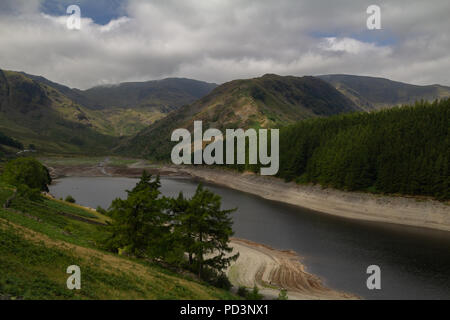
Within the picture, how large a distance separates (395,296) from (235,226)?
124ft

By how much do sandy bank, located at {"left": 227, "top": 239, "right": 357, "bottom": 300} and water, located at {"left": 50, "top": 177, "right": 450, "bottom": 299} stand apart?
8.04ft

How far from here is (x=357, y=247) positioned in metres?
55.2

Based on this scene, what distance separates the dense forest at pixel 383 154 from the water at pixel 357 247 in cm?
1538

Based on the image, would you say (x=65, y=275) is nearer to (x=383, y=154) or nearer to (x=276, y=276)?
(x=276, y=276)

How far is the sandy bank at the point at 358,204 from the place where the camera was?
68.8 metres

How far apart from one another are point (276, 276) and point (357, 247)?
871 inches

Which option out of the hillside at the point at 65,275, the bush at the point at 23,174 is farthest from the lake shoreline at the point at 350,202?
the bush at the point at 23,174

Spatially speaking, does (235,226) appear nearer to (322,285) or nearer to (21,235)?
(322,285)

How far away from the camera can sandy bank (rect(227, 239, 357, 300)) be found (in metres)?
36.1

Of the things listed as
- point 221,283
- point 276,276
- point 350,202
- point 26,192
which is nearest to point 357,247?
point 276,276

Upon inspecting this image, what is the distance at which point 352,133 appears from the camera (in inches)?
4203

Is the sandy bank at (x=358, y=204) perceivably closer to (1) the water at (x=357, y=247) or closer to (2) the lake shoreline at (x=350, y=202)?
(2) the lake shoreline at (x=350, y=202)

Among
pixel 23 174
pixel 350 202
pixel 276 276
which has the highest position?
pixel 23 174

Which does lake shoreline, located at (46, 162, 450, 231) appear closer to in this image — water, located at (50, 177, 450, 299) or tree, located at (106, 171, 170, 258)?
water, located at (50, 177, 450, 299)
